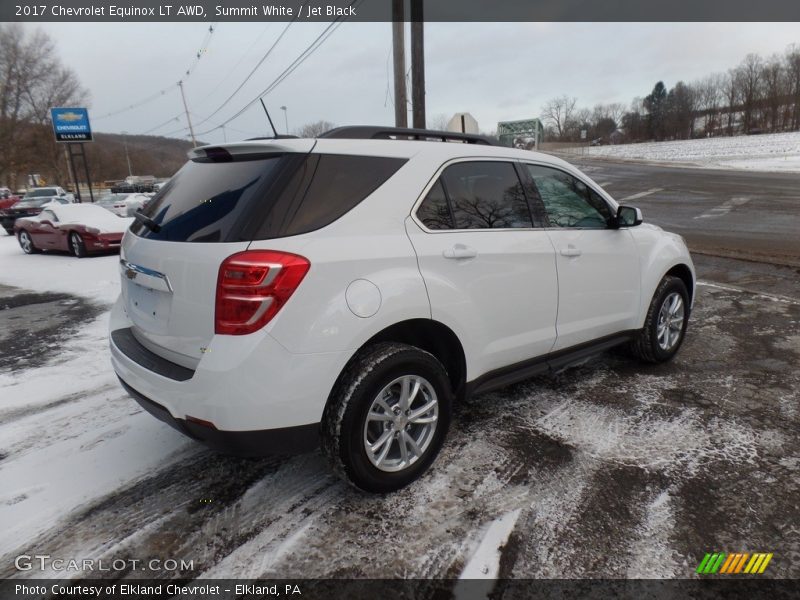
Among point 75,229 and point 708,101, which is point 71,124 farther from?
point 708,101

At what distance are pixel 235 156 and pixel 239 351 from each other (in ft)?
3.59

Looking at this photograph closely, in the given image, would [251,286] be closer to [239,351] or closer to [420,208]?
[239,351]

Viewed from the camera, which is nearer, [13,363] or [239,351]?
[239,351]

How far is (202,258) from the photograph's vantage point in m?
2.30

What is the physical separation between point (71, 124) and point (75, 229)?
1228 inches

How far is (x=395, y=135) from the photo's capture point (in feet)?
9.85

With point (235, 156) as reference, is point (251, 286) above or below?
below

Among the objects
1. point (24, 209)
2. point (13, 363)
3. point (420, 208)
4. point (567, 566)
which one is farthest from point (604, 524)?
point (24, 209)

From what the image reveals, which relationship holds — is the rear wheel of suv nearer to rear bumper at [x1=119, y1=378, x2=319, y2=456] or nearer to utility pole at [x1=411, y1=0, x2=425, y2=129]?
utility pole at [x1=411, y1=0, x2=425, y2=129]

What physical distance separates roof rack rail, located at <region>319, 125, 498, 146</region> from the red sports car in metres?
9.69

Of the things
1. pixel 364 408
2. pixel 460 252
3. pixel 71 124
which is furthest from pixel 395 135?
pixel 71 124

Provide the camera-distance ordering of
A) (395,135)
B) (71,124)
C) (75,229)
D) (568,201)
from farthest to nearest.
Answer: (71,124) < (75,229) < (568,201) < (395,135)

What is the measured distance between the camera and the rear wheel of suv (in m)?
13.0

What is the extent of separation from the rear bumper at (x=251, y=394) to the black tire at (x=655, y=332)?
289 cm
